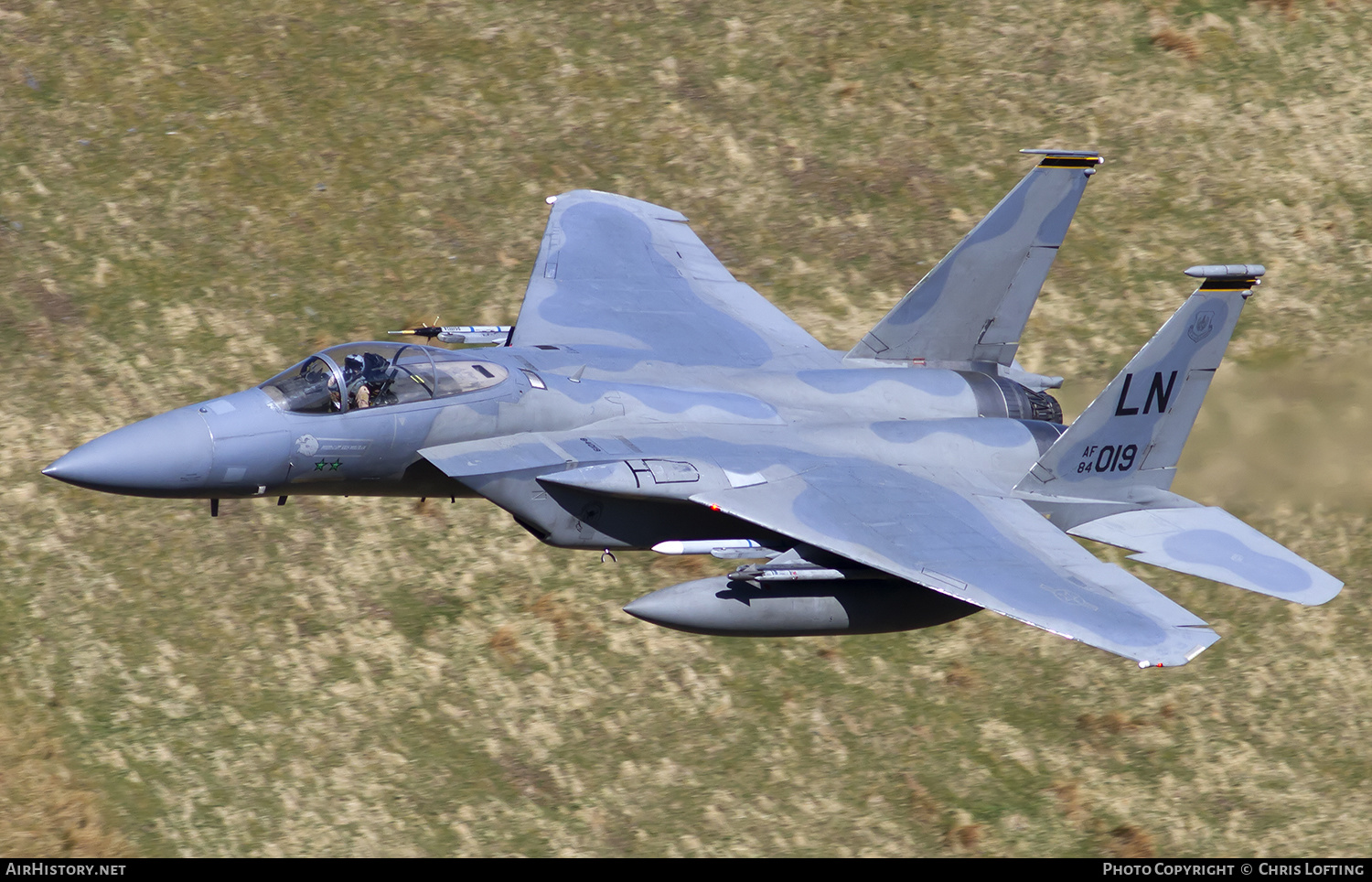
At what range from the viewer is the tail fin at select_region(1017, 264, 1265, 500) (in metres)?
17.2

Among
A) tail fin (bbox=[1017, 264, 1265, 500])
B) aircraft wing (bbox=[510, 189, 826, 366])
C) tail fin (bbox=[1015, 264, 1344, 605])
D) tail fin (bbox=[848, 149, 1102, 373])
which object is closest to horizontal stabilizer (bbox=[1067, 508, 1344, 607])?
tail fin (bbox=[1015, 264, 1344, 605])

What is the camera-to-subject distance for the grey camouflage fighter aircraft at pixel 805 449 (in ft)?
50.0

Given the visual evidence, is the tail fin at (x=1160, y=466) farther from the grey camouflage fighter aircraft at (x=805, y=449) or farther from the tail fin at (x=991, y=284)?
the tail fin at (x=991, y=284)

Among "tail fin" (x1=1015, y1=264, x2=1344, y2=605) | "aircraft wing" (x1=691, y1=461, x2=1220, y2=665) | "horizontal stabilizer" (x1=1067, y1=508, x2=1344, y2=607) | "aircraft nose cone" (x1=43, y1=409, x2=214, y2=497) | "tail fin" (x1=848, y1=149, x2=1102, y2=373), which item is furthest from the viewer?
"tail fin" (x1=848, y1=149, x2=1102, y2=373)

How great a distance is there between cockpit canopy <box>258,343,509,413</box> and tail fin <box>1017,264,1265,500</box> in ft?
23.5

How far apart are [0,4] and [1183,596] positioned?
24.2 metres

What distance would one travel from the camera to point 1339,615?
71.5 ft

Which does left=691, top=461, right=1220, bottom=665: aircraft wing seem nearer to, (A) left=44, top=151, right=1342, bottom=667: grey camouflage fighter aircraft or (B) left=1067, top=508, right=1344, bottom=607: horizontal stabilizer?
(A) left=44, top=151, right=1342, bottom=667: grey camouflage fighter aircraft

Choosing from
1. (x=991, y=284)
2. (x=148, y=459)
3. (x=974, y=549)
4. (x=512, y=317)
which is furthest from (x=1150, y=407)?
(x=148, y=459)

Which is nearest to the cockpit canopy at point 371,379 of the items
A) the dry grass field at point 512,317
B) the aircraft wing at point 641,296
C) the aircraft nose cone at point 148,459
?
the aircraft nose cone at point 148,459

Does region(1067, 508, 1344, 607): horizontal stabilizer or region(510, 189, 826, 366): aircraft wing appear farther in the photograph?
region(510, 189, 826, 366): aircraft wing

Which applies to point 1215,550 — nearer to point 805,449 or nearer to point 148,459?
point 805,449

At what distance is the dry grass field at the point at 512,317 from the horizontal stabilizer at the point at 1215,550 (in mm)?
3882
